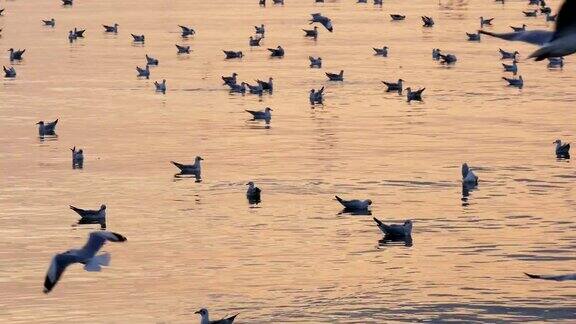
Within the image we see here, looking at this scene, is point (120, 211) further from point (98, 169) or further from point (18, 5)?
point (18, 5)

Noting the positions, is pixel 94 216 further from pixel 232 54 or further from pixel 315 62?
pixel 232 54

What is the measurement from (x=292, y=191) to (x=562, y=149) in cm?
884

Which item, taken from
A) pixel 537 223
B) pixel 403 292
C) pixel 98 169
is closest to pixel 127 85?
pixel 98 169

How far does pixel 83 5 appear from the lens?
12925cm

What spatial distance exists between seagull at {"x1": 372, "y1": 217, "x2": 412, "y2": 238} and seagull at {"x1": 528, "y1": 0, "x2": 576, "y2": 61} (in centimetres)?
1646

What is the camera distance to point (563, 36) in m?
13.5

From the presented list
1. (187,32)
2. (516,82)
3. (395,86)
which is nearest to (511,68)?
(516,82)

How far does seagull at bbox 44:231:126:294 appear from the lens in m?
18.9

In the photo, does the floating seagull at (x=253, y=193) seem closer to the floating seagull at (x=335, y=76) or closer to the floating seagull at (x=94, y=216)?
the floating seagull at (x=94, y=216)

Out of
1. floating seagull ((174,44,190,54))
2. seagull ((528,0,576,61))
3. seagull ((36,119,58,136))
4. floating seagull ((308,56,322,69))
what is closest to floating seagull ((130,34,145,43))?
floating seagull ((174,44,190,54))

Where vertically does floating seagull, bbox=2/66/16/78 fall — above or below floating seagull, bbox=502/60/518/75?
below

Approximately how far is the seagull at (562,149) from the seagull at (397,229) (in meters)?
11.2

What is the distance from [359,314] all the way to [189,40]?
60.2 meters

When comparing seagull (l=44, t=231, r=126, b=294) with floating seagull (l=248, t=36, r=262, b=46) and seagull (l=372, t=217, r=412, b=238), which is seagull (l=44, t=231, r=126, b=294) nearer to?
seagull (l=372, t=217, r=412, b=238)
